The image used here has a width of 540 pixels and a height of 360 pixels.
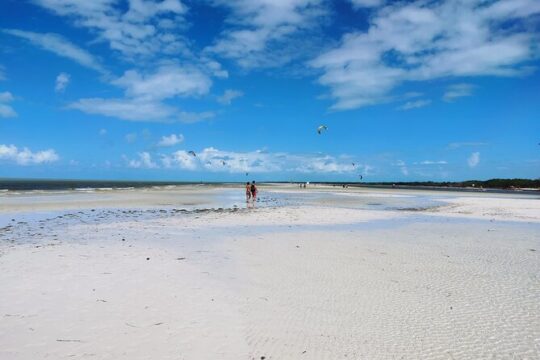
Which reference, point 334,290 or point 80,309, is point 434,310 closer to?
point 334,290

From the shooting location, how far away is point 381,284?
32.0 feet

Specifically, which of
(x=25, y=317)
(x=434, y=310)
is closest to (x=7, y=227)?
(x=25, y=317)

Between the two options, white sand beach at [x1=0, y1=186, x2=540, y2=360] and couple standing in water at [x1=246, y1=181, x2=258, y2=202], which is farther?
couple standing in water at [x1=246, y1=181, x2=258, y2=202]

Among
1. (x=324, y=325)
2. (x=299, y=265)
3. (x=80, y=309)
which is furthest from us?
(x=299, y=265)

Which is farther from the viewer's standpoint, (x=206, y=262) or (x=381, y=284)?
(x=206, y=262)

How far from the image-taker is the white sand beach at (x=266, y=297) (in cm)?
624

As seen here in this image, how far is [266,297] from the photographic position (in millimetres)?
8656

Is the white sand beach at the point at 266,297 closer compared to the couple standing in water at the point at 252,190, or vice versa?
the white sand beach at the point at 266,297

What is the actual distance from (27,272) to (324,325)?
7458mm

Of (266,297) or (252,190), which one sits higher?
(252,190)

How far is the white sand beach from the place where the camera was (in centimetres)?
624

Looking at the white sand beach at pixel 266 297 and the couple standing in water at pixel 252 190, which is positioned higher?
the couple standing in water at pixel 252 190

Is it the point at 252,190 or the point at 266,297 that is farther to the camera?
the point at 252,190

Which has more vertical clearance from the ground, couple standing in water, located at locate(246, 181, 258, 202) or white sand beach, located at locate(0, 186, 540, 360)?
couple standing in water, located at locate(246, 181, 258, 202)
